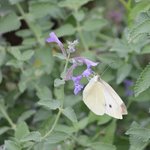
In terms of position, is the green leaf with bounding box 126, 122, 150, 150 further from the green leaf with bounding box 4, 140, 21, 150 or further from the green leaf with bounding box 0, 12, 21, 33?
the green leaf with bounding box 0, 12, 21, 33

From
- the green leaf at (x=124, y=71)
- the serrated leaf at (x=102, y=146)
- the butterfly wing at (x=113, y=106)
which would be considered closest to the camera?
the butterfly wing at (x=113, y=106)

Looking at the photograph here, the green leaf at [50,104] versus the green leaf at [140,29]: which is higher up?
the green leaf at [140,29]

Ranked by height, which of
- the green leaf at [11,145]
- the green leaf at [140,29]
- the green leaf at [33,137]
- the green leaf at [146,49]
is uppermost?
the green leaf at [140,29]

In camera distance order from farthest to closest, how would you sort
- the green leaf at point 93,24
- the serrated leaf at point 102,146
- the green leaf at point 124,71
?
the green leaf at point 93,24
the green leaf at point 124,71
the serrated leaf at point 102,146

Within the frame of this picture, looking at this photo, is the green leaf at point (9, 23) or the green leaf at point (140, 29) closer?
the green leaf at point (140, 29)

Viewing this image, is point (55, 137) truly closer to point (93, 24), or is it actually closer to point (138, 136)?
point (138, 136)

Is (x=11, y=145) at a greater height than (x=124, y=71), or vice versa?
(x=11, y=145)

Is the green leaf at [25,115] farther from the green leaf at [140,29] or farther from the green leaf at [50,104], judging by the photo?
the green leaf at [140,29]

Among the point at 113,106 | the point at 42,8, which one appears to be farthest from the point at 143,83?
the point at 42,8

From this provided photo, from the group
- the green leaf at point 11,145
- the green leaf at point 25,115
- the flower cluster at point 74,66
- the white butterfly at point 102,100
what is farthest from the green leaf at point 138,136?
the green leaf at point 25,115
